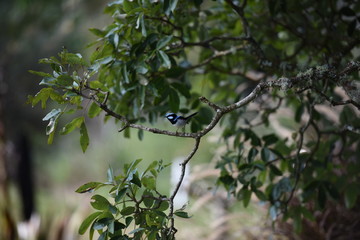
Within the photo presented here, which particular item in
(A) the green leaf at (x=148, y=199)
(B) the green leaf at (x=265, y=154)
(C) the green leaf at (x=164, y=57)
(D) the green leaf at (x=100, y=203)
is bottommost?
(B) the green leaf at (x=265, y=154)

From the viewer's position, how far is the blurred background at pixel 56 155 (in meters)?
3.27

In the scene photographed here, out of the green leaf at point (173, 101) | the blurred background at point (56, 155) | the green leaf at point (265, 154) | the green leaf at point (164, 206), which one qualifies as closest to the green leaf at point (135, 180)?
the green leaf at point (164, 206)

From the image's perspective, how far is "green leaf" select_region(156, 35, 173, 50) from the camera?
65.9 inches

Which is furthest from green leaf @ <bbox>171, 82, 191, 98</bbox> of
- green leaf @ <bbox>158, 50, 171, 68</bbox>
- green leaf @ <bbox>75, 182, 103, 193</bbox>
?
green leaf @ <bbox>75, 182, 103, 193</bbox>

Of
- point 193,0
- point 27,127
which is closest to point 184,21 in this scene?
point 193,0

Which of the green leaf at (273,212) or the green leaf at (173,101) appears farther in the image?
the green leaf at (273,212)

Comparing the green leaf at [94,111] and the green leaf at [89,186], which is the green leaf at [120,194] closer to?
the green leaf at [89,186]

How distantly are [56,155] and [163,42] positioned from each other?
19.1 ft

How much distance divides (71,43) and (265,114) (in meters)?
3.94

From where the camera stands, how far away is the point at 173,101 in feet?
6.05

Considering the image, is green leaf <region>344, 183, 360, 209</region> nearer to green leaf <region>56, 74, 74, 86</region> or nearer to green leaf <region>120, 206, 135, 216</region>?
green leaf <region>120, 206, 135, 216</region>

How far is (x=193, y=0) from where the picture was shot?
1.91 meters

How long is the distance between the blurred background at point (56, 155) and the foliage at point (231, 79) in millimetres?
201

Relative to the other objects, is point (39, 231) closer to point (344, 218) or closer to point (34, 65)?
point (344, 218)
